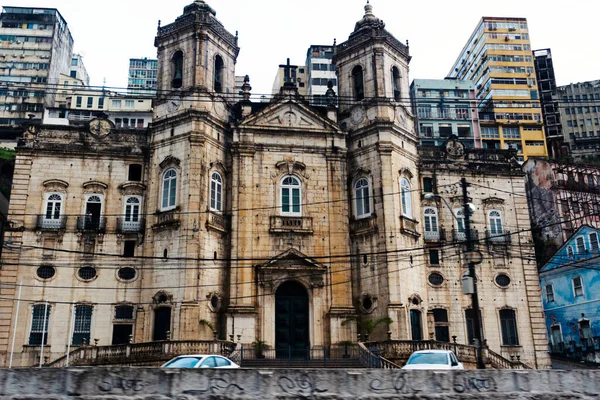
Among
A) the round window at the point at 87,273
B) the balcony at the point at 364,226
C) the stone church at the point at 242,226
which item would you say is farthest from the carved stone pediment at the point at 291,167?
the round window at the point at 87,273

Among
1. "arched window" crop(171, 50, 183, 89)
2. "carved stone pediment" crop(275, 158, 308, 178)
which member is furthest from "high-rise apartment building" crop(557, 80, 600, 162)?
"arched window" crop(171, 50, 183, 89)

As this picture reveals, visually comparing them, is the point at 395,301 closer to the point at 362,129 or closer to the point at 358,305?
the point at 358,305

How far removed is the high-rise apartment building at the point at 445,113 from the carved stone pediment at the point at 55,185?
51435 millimetres

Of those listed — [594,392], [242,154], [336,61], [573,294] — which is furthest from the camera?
[573,294]

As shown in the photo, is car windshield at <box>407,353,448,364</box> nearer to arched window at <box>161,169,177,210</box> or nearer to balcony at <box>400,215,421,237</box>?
balcony at <box>400,215,421,237</box>

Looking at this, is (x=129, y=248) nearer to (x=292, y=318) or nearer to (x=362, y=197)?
(x=292, y=318)

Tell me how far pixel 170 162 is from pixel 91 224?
19.9ft

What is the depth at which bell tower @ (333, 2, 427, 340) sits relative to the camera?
37.2 m

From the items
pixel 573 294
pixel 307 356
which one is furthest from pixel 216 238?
pixel 573 294

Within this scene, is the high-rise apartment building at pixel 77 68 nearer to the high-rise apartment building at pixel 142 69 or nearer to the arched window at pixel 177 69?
the high-rise apartment building at pixel 142 69

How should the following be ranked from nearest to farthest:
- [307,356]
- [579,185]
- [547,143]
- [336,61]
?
[307,356]
[336,61]
[579,185]
[547,143]

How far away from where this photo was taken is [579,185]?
62.1m

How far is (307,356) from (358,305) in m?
4.38

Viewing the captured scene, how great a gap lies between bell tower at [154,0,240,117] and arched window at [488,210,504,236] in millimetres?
19037
